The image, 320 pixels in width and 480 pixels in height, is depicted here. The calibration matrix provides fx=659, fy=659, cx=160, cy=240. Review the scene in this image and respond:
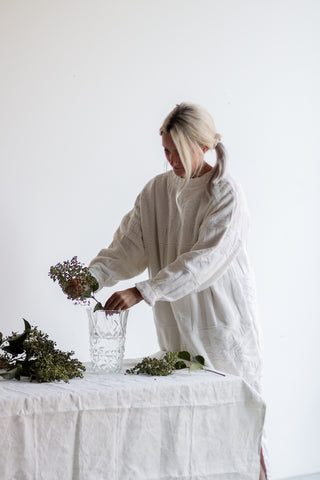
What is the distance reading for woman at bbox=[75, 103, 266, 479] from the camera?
1.98 metres

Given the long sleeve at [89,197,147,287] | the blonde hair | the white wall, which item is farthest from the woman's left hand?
the white wall

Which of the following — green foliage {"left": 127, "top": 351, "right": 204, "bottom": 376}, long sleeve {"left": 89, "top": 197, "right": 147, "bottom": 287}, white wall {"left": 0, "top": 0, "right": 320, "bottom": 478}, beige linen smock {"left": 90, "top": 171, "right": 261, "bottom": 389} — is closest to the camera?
green foliage {"left": 127, "top": 351, "right": 204, "bottom": 376}

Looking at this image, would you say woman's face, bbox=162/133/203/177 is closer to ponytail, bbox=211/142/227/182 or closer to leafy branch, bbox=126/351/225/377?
ponytail, bbox=211/142/227/182

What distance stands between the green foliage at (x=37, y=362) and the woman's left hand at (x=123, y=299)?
186 millimetres

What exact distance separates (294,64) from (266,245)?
91 cm

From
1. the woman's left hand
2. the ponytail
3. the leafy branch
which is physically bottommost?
the leafy branch

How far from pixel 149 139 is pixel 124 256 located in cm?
81

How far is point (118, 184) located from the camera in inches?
110

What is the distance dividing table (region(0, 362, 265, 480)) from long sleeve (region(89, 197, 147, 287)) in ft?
1.50

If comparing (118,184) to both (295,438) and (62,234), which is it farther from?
(295,438)

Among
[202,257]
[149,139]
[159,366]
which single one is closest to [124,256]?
[202,257]

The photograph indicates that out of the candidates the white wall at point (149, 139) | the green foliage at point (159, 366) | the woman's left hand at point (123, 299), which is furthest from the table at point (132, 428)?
the white wall at point (149, 139)

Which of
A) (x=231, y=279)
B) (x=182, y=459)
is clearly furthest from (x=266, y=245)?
(x=182, y=459)

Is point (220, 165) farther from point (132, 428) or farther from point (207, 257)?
point (132, 428)
